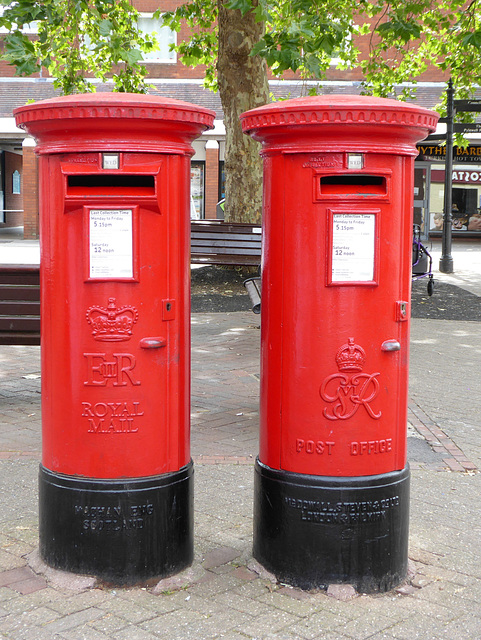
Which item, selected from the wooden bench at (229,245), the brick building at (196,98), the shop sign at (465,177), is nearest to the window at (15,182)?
the brick building at (196,98)

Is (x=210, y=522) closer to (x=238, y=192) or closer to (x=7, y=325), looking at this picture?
(x=7, y=325)

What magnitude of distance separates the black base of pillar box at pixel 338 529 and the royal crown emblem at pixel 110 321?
0.89 meters

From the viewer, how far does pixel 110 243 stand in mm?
3064

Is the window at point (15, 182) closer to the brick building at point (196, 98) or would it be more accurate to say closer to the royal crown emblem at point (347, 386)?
the brick building at point (196, 98)

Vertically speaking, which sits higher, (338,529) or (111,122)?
(111,122)

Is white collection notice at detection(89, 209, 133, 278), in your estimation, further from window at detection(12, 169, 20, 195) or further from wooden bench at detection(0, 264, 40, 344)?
window at detection(12, 169, 20, 195)

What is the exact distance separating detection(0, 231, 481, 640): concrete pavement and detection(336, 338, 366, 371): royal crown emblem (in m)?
0.92

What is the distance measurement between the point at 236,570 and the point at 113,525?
23.5 inches

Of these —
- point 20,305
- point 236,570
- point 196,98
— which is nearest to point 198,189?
point 196,98

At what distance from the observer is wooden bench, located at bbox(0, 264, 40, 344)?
6043 millimetres

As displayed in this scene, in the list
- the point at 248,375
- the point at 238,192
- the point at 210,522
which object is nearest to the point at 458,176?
the point at 238,192

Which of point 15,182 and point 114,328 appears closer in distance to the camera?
point 114,328

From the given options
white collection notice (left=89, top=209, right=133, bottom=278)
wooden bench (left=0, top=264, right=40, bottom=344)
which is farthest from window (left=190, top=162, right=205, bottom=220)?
white collection notice (left=89, top=209, right=133, bottom=278)

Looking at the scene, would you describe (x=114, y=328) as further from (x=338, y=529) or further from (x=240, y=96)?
(x=240, y=96)
